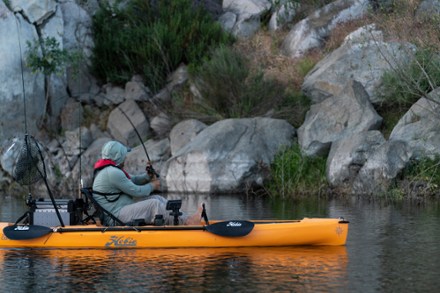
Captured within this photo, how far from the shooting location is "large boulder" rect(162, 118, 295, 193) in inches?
888

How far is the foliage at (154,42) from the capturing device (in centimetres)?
2802

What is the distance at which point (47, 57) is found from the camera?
87.1 ft

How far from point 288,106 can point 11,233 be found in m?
11.5

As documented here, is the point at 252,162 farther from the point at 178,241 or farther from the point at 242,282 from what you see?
the point at 242,282

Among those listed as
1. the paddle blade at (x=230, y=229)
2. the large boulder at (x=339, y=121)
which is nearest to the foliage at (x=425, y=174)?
the large boulder at (x=339, y=121)

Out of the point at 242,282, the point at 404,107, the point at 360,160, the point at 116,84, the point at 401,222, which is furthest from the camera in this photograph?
the point at 116,84

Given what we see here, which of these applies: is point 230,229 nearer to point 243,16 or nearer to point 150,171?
point 150,171

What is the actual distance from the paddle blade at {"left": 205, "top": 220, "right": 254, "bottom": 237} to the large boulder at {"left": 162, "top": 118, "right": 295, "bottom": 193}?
333 inches

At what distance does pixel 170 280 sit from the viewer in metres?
11.6

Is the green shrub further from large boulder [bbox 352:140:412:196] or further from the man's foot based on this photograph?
the man's foot

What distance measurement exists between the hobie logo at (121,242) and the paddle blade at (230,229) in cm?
100

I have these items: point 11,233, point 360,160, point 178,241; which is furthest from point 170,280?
point 360,160

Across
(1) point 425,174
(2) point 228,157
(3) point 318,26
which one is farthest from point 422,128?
(3) point 318,26

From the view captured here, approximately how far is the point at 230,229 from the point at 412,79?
25.7 feet
